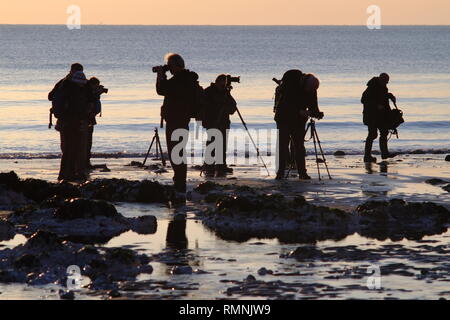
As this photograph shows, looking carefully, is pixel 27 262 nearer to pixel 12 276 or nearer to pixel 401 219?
pixel 12 276

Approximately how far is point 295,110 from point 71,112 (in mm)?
3698

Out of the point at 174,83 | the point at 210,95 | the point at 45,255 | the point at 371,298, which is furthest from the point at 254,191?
the point at 371,298

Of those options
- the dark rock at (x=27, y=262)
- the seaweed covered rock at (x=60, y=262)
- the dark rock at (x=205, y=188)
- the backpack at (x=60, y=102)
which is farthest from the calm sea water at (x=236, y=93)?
the dark rock at (x=27, y=262)

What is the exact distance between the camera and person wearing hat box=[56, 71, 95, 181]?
19.2m

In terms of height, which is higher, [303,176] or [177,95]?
[177,95]

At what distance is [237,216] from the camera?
14797mm

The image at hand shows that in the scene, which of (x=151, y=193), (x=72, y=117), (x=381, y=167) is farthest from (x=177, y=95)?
(x=381, y=167)

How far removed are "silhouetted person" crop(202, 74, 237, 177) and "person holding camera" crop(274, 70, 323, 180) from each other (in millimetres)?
1398

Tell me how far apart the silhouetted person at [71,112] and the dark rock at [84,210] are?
4839 mm

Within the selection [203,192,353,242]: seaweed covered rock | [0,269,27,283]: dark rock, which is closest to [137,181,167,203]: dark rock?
[203,192,353,242]: seaweed covered rock

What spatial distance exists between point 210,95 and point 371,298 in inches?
452

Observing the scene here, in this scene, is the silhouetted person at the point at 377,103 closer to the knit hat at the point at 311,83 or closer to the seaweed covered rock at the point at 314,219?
the knit hat at the point at 311,83

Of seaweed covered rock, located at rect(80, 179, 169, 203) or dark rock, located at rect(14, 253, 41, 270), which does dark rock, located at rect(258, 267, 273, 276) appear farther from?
seaweed covered rock, located at rect(80, 179, 169, 203)

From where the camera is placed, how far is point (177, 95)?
17188 mm
